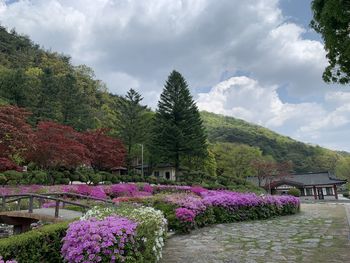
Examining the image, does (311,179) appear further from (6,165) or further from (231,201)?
(6,165)

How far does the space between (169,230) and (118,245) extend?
4.65 metres

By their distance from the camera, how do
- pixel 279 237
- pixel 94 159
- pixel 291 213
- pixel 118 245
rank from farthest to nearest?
pixel 94 159, pixel 291 213, pixel 279 237, pixel 118 245

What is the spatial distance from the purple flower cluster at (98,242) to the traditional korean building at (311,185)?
39990 millimetres

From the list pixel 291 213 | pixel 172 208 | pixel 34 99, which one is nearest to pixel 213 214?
pixel 172 208

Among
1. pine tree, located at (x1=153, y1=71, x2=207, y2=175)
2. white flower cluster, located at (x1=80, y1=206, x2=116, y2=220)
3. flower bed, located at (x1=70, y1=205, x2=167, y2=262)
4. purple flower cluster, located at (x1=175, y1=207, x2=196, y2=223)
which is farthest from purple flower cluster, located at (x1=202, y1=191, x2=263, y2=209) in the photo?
pine tree, located at (x1=153, y1=71, x2=207, y2=175)

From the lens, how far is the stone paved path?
593cm

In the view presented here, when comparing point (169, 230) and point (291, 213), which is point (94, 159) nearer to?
point (291, 213)

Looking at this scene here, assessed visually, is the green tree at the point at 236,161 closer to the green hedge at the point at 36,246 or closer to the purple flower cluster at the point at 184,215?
the purple flower cluster at the point at 184,215

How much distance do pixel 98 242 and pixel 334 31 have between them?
22.0ft

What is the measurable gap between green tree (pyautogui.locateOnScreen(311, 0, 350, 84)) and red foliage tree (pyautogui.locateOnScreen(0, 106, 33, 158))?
17.5m

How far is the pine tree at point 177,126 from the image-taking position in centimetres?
3500

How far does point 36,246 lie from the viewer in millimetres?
4723

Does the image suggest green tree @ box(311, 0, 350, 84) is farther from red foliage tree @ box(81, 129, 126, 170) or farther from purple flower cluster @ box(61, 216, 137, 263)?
red foliage tree @ box(81, 129, 126, 170)

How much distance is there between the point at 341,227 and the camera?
31.6 ft
